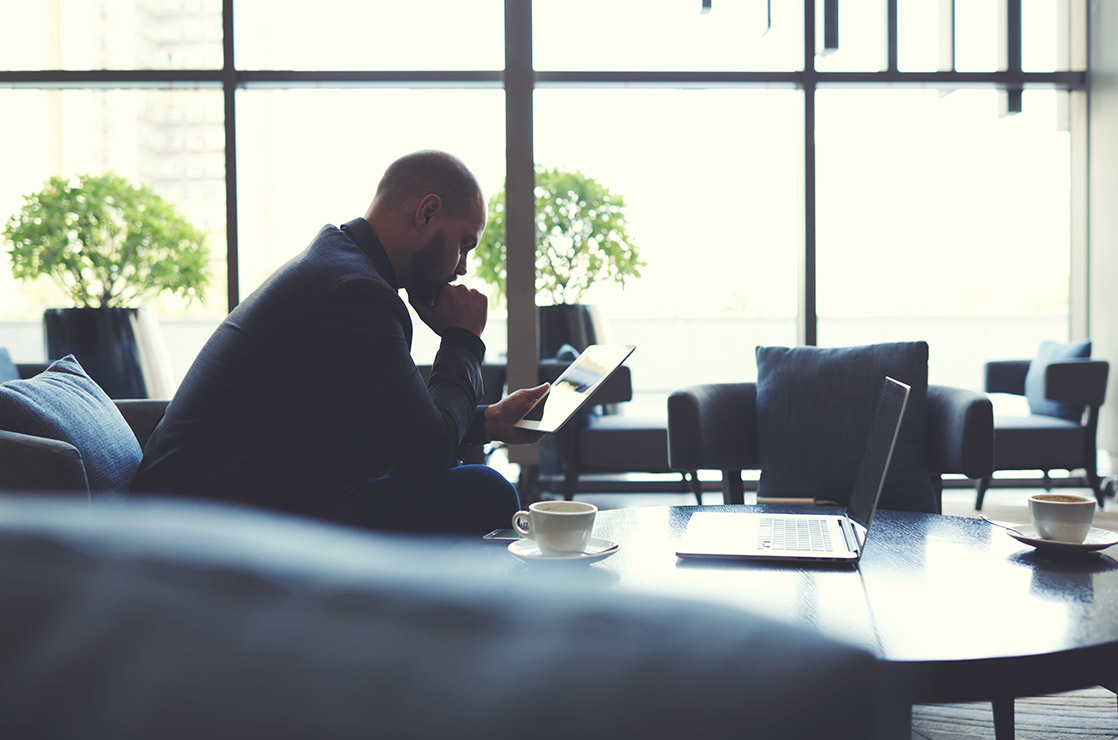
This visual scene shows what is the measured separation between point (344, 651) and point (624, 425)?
4.00m

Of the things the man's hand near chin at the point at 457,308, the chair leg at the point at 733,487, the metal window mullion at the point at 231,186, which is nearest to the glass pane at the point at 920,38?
the chair leg at the point at 733,487

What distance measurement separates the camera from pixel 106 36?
15.7 feet

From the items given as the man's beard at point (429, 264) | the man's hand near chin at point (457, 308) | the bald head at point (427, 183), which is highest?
the bald head at point (427, 183)

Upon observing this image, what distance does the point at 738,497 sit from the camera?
7.96 feet

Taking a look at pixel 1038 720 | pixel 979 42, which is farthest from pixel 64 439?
pixel 979 42

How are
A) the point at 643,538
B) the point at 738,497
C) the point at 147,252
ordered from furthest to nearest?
the point at 147,252
the point at 738,497
the point at 643,538

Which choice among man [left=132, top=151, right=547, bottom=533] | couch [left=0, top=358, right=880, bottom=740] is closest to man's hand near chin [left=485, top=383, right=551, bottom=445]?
man [left=132, top=151, right=547, bottom=533]

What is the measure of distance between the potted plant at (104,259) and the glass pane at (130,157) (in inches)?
19.1

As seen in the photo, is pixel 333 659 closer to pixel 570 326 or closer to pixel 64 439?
pixel 64 439

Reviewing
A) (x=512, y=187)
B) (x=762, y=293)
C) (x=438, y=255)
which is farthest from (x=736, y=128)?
(x=438, y=255)

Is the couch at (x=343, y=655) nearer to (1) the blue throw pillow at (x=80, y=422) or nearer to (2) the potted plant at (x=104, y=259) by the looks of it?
(1) the blue throw pillow at (x=80, y=422)

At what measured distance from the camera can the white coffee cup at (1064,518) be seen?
1.35 metres

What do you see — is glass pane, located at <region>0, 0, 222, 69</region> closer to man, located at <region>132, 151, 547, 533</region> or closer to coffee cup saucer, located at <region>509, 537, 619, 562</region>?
man, located at <region>132, 151, 547, 533</region>

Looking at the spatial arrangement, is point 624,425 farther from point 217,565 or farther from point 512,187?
point 217,565
